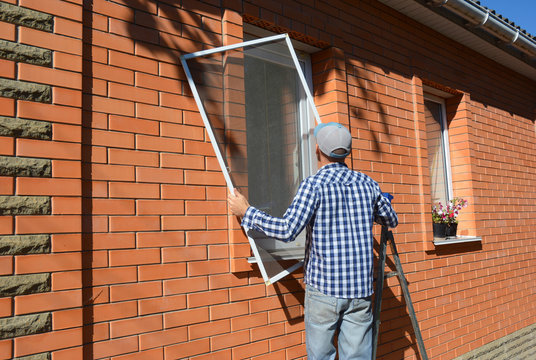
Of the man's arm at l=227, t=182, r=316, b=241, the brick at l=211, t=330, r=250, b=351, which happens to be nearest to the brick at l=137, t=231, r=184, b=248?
the man's arm at l=227, t=182, r=316, b=241

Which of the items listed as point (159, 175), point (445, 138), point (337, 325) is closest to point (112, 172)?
point (159, 175)

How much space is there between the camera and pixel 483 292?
5418mm

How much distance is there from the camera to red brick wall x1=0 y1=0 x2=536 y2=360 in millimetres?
2277

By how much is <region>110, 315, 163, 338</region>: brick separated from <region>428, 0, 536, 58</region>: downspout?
148 inches

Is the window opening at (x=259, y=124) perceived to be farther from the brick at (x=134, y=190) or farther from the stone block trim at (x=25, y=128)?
the stone block trim at (x=25, y=128)

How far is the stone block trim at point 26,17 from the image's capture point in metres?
2.22

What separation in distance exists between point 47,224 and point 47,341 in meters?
0.52

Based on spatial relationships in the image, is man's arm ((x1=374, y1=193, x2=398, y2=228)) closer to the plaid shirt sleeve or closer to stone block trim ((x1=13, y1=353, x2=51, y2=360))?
the plaid shirt sleeve

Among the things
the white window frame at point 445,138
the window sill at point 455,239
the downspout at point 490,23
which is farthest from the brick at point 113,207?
the white window frame at point 445,138

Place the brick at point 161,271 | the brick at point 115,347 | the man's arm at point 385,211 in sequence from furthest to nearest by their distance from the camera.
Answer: the man's arm at point 385,211
the brick at point 161,271
the brick at point 115,347

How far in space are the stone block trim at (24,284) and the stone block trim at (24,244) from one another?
11cm

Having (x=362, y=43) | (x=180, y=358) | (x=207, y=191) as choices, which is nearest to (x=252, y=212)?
(x=207, y=191)

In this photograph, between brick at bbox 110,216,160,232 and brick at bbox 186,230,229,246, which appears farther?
brick at bbox 186,230,229,246

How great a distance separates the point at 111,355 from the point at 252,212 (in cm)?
101
